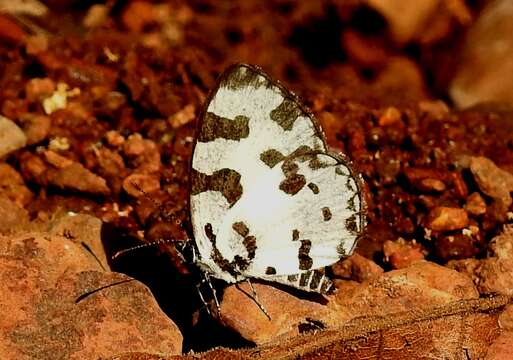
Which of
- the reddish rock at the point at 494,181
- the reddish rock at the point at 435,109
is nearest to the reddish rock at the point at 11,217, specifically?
the reddish rock at the point at 494,181

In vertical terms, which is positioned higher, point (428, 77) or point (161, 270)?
point (428, 77)

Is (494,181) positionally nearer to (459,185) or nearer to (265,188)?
(459,185)

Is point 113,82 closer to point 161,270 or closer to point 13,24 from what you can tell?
point 13,24

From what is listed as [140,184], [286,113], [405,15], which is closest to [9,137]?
[140,184]

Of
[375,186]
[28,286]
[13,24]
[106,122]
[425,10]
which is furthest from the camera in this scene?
[425,10]

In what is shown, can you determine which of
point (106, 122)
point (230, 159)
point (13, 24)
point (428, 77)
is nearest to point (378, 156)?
point (230, 159)

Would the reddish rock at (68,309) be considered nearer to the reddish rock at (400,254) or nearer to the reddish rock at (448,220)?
the reddish rock at (400,254)
